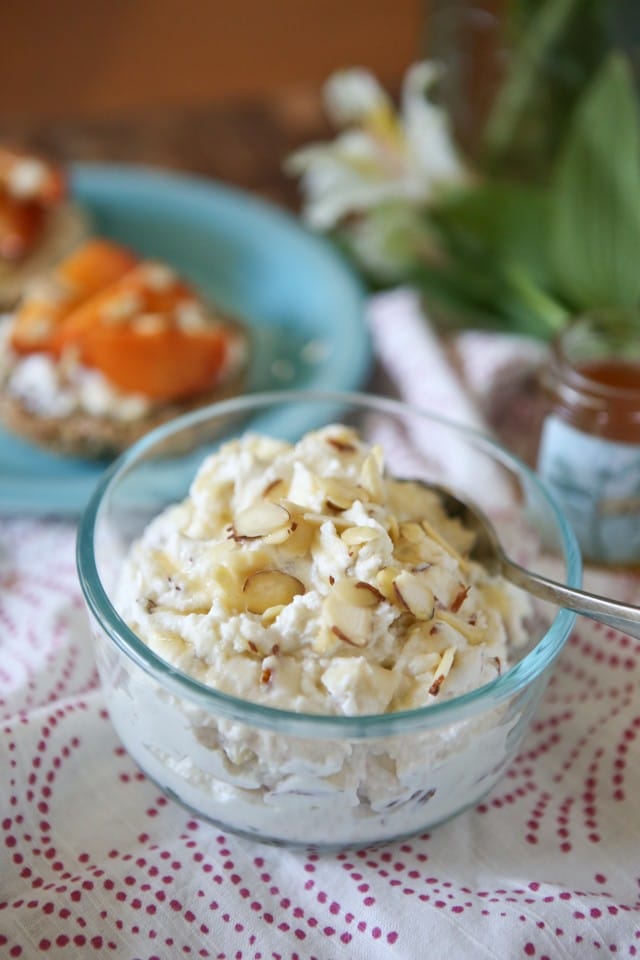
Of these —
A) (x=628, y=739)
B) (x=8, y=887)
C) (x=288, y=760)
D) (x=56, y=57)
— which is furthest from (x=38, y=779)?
(x=56, y=57)

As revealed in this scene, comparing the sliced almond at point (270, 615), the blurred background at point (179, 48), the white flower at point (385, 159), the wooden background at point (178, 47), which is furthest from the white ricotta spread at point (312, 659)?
the wooden background at point (178, 47)

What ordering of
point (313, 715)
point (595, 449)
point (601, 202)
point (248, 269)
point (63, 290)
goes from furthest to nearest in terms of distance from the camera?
point (248, 269) → point (63, 290) → point (601, 202) → point (595, 449) → point (313, 715)

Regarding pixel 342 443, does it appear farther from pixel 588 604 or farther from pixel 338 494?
pixel 588 604

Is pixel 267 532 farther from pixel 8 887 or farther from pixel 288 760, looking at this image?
pixel 8 887

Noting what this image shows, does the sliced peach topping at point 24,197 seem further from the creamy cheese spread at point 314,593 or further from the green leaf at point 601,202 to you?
the creamy cheese spread at point 314,593

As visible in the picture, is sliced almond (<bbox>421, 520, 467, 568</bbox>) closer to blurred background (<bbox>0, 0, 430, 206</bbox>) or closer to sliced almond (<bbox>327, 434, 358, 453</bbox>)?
sliced almond (<bbox>327, 434, 358, 453</bbox>)

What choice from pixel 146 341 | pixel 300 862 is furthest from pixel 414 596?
pixel 146 341
